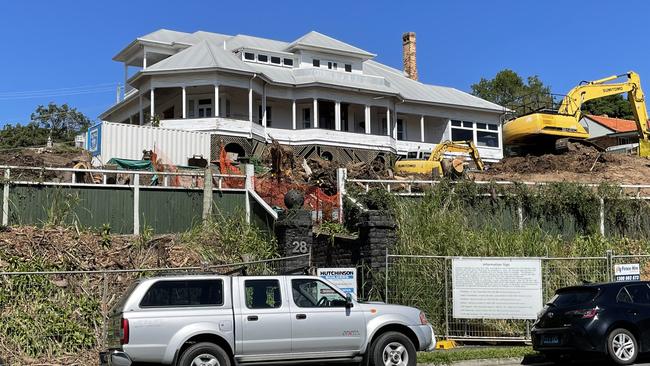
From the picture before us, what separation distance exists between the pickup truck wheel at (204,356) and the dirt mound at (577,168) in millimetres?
18283

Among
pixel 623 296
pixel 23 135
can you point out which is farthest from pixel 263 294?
pixel 23 135

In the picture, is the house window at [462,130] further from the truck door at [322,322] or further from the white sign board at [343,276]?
the truck door at [322,322]

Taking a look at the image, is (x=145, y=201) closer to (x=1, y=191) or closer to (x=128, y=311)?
(x=1, y=191)

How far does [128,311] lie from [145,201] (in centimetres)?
954

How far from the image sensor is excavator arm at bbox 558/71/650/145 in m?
32.6

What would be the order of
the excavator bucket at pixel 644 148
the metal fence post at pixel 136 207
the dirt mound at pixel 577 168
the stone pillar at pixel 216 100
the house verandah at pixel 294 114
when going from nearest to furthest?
the metal fence post at pixel 136 207, the dirt mound at pixel 577 168, the excavator bucket at pixel 644 148, the stone pillar at pixel 216 100, the house verandah at pixel 294 114

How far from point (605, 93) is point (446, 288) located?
2198cm

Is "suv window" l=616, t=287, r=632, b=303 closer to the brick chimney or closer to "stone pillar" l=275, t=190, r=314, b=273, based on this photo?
"stone pillar" l=275, t=190, r=314, b=273

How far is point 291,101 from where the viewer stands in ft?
129

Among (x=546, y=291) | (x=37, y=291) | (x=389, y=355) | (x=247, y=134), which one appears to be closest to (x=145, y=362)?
(x=389, y=355)

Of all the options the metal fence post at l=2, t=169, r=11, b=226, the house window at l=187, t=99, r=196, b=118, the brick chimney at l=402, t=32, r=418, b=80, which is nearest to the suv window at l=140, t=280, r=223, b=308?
the metal fence post at l=2, t=169, r=11, b=226

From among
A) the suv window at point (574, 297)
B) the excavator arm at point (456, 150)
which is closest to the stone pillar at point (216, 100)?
the excavator arm at point (456, 150)

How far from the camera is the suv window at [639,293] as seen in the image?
1242cm

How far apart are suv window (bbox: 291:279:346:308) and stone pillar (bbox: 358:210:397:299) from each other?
4.98 metres
